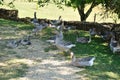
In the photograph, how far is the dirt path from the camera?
1268 cm

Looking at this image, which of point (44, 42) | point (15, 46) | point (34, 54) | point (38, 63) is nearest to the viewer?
point (38, 63)

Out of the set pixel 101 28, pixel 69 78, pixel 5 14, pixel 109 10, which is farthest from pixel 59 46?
pixel 5 14

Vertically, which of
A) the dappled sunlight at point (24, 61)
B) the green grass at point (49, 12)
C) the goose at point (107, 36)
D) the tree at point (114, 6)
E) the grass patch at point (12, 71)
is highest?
the tree at point (114, 6)

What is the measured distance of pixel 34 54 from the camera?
52.3 ft

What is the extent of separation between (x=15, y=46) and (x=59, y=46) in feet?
7.65

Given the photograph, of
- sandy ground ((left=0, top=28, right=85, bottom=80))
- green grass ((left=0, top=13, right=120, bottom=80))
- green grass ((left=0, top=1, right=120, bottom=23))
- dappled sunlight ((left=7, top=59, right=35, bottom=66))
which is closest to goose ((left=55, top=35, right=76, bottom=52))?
sandy ground ((left=0, top=28, right=85, bottom=80))

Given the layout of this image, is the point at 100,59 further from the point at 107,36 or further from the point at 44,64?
the point at 107,36

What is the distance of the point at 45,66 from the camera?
553 inches

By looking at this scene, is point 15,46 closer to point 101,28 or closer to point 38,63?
point 38,63

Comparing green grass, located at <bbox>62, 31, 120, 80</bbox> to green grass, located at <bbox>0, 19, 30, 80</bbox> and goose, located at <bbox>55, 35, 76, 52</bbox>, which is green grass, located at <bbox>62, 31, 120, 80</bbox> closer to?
goose, located at <bbox>55, 35, 76, 52</bbox>

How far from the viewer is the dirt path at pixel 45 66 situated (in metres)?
12.7

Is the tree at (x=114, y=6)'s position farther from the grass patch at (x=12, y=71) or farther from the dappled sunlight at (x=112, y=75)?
the grass patch at (x=12, y=71)

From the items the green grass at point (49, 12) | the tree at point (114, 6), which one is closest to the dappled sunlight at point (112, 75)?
the tree at point (114, 6)

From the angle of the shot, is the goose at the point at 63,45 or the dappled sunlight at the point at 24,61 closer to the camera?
the dappled sunlight at the point at 24,61
